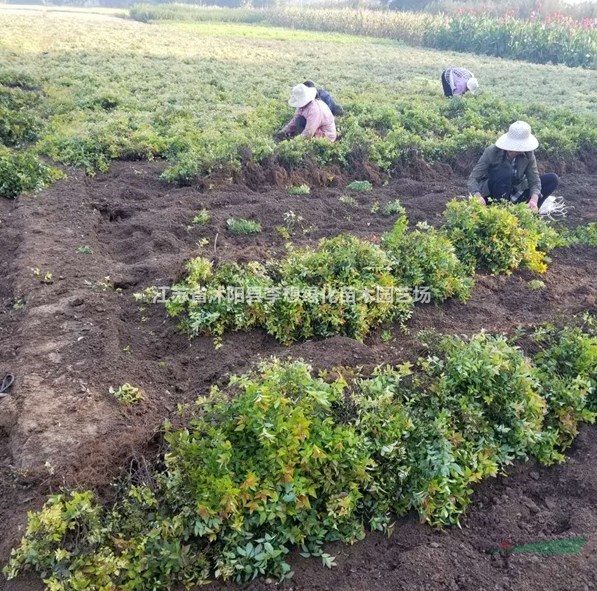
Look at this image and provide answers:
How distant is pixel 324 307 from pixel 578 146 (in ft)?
26.5

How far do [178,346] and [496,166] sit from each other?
17.4 feet

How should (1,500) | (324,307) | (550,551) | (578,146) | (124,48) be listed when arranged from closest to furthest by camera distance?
(550,551) → (1,500) → (324,307) → (578,146) → (124,48)

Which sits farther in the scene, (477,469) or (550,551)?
(477,469)

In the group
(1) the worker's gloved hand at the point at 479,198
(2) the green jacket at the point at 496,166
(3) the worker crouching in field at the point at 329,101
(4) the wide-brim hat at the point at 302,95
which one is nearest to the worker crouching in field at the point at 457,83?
(3) the worker crouching in field at the point at 329,101

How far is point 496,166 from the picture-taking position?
26.3 ft

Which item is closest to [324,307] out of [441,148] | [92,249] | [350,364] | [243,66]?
[350,364]

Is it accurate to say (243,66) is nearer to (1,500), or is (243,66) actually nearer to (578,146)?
(578,146)

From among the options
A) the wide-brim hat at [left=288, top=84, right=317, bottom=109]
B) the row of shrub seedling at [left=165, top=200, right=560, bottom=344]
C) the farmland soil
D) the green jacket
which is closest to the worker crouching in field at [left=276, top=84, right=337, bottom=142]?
the wide-brim hat at [left=288, top=84, right=317, bottom=109]

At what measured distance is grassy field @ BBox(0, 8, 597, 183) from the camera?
1015 cm

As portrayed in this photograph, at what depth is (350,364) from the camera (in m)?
4.91

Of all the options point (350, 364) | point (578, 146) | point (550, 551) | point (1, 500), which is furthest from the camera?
point (578, 146)

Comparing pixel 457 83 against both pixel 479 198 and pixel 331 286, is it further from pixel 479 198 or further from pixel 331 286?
pixel 331 286

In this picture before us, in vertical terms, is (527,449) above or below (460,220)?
below

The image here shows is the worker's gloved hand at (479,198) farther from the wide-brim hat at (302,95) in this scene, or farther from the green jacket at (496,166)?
Result: the wide-brim hat at (302,95)
